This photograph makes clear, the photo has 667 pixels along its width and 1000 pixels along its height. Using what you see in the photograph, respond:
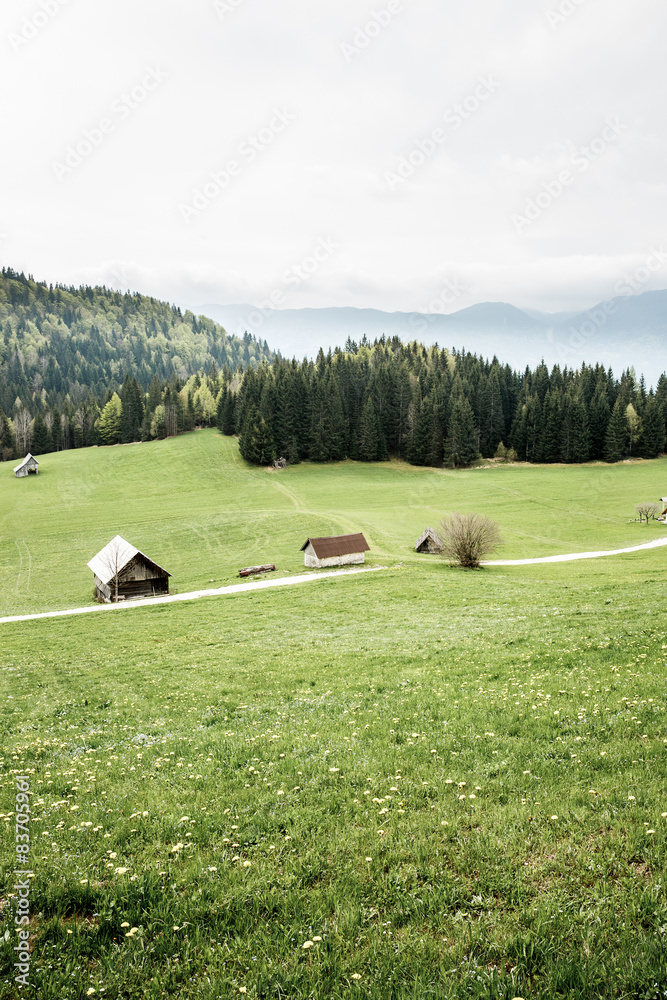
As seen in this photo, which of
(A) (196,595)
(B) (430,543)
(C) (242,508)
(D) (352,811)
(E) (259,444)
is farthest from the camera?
(E) (259,444)

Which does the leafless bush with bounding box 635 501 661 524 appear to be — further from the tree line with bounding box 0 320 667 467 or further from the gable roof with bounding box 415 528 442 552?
the tree line with bounding box 0 320 667 467

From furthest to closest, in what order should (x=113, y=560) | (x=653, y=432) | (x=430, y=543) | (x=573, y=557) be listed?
(x=653, y=432) < (x=430, y=543) < (x=573, y=557) < (x=113, y=560)

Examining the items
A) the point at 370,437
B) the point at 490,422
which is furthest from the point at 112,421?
the point at 490,422

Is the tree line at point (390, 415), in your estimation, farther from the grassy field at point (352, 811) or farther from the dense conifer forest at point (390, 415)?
the grassy field at point (352, 811)

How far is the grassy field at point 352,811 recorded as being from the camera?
513cm

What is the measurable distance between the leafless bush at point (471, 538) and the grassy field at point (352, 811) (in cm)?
2524

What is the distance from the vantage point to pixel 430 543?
6206cm

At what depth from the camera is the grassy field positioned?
Answer: 16.8 ft

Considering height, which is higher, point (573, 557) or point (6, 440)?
point (6, 440)

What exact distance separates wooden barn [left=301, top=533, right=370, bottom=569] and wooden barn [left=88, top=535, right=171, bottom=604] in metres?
15.3

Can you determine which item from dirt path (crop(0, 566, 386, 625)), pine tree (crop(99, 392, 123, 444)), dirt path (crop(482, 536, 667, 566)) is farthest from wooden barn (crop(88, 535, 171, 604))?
pine tree (crop(99, 392, 123, 444))

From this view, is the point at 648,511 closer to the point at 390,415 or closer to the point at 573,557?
the point at 573,557

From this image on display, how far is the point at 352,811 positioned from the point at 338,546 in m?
47.4

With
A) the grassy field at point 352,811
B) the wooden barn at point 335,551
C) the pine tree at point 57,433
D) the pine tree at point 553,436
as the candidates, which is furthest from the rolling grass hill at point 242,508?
the grassy field at point 352,811
